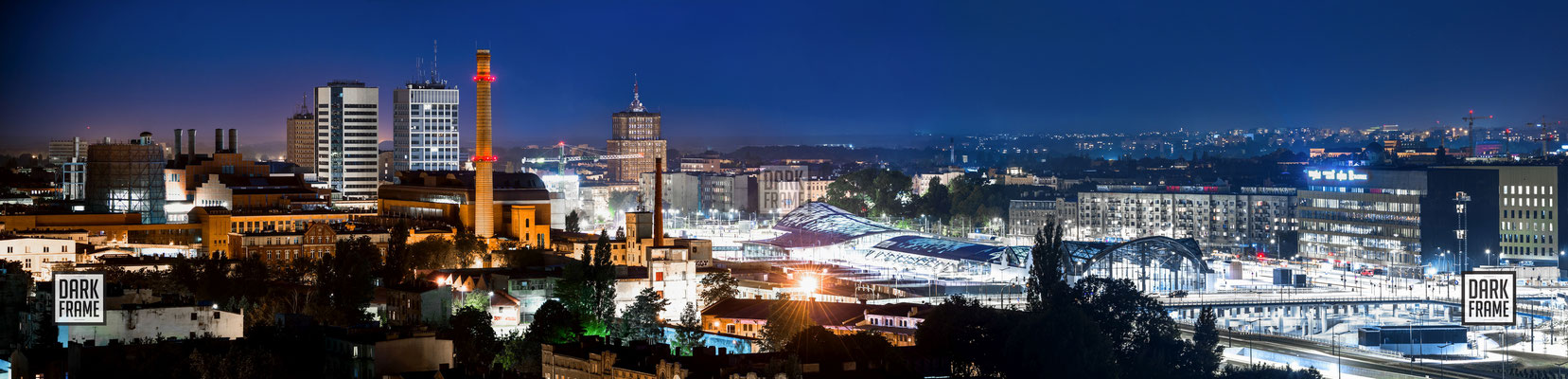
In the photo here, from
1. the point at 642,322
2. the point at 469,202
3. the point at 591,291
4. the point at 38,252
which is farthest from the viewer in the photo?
the point at 469,202

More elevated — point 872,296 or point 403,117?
point 403,117

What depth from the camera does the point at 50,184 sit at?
70.8 metres

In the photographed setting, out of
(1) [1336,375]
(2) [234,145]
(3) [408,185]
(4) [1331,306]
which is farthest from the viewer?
(2) [234,145]

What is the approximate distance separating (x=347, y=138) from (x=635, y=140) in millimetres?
52490

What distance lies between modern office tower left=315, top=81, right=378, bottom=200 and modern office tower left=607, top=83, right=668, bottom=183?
→ 48597mm

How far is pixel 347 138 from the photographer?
7869 cm

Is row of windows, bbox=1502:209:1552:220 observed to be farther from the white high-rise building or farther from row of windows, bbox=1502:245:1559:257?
the white high-rise building

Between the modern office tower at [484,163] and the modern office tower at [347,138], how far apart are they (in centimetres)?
1815

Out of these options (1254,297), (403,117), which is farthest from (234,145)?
(1254,297)

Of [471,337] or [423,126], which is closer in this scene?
[471,337]

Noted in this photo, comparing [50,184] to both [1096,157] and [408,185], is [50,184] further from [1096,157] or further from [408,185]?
[1096,157]

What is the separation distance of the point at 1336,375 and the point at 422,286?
66.1ft

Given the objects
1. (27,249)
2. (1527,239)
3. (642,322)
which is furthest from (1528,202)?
(27,249)

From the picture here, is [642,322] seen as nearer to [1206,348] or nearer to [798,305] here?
[798,305]
